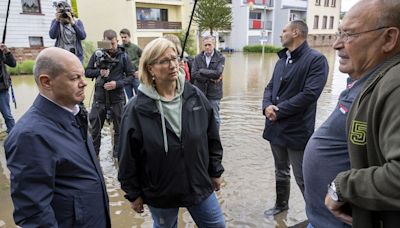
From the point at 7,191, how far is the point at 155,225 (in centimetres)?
272

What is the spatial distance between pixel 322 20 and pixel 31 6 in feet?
123

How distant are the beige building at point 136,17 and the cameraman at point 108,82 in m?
21.0

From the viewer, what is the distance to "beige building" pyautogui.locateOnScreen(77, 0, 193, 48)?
2531cm

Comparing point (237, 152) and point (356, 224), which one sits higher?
point (356, 224)

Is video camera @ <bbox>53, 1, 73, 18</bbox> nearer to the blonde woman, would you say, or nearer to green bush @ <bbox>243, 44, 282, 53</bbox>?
the blonde woman

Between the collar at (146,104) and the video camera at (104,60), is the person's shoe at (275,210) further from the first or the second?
the video camera at (104,60)

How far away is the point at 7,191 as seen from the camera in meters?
4.11

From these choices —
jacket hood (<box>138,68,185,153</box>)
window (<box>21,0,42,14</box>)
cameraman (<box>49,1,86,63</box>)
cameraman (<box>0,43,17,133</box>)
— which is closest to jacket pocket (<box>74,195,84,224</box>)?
jacket hood (<box>138,68,185,153</box>)

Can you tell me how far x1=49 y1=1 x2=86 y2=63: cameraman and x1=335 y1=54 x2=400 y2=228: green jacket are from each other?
525 centimetres

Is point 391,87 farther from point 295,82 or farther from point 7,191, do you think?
point 7,191

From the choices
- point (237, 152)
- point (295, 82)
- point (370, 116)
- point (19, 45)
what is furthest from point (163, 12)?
point (370, 116)

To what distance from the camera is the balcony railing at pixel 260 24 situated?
1470 inches

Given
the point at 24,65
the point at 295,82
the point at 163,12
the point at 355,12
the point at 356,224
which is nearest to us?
the point at 356,224

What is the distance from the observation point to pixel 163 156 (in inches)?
86.0
